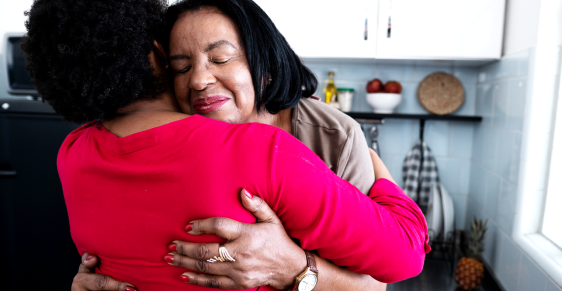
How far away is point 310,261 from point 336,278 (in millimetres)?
84

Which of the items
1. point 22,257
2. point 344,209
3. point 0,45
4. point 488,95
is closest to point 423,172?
point 488,95

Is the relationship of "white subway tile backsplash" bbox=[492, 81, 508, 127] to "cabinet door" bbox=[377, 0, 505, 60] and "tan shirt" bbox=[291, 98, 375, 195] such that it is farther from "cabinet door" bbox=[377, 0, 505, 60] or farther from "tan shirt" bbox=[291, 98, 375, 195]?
"tan shirt" bbox=[291, 98, 375, 195]

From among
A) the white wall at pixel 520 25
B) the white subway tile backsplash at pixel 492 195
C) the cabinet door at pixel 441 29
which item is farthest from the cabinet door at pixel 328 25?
the white subway tile backsplash at pixel 492 195

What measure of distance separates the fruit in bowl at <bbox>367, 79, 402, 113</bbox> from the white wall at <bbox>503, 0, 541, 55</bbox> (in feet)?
1.81

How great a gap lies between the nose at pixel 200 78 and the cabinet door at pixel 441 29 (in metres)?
1.27

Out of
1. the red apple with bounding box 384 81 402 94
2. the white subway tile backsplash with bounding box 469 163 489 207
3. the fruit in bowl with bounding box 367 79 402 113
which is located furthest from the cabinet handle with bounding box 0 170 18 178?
the white subway tile backsplash with bounding box 469 163 489 207

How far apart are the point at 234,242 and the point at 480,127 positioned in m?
1.87

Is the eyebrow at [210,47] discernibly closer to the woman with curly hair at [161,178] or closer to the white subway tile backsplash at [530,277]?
the woman with curly hair at [161,178]

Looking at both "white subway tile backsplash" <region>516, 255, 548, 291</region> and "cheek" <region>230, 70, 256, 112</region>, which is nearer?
"cheek" <region>230, 70, 256, 112</region>

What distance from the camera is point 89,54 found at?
56cm

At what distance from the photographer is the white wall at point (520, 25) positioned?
1363mm

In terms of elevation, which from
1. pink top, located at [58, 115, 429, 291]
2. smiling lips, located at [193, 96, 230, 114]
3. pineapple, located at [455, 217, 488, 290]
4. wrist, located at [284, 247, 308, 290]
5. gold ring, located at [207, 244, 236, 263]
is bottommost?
pineapple, located at [455, 217, 488, 290]

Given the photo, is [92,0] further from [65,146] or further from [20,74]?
[20,74]

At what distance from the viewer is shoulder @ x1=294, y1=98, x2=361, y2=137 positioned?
0.90m
